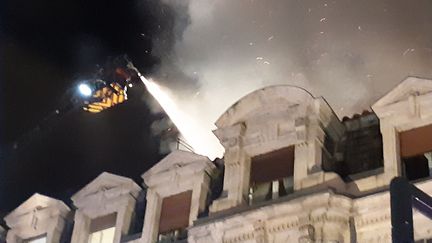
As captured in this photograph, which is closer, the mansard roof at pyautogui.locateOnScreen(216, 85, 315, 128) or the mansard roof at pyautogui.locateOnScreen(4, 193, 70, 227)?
the mansard roof at pyautogui.locateOnScreen(216, 85, 315, 128)

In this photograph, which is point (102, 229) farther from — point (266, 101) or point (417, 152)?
point (417, 152)

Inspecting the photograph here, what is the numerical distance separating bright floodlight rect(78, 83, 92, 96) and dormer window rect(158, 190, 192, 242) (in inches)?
540

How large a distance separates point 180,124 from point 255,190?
9.99m

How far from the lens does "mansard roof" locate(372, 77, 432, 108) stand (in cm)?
1930

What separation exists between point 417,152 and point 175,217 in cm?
648

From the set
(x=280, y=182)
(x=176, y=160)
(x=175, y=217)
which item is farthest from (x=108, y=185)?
(x=280, y=182)

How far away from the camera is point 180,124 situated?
30.3m

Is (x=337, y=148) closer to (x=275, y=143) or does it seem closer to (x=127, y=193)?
(x=275, y=143)

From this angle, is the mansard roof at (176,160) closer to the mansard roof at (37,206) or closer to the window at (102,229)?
the window at (102,229)

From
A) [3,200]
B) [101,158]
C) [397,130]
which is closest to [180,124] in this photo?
[101,158]

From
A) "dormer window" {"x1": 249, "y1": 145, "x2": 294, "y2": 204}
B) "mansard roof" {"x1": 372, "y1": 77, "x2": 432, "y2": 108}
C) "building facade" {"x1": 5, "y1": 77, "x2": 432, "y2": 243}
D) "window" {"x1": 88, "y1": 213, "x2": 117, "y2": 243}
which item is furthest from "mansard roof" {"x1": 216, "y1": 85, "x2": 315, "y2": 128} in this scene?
"window" {"x1": 88, "y1": 213, "x2": 117, "y2": 243}

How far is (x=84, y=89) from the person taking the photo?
35.4m

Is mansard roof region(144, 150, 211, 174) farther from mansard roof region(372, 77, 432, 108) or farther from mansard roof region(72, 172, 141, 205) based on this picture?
mansard roof region(372, 77, 432, 108)

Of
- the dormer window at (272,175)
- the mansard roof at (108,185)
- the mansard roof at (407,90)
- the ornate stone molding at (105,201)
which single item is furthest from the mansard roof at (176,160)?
the mansard roof at (407,90)
